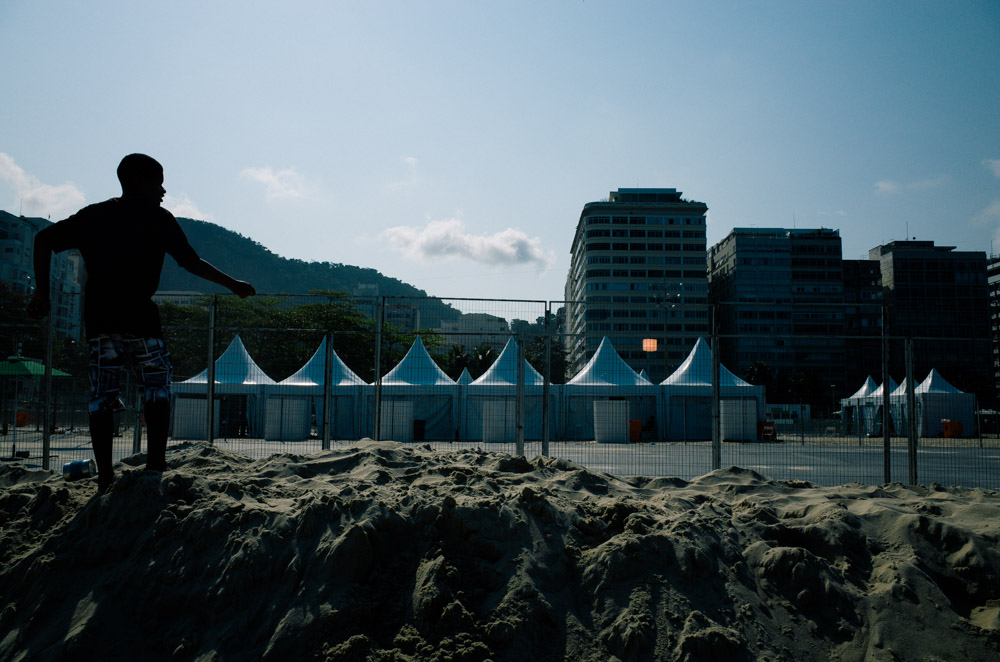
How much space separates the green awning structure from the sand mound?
7316mm

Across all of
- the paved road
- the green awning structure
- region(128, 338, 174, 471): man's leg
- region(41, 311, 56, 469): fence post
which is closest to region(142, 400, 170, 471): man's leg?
region(128, 338, 174, 471): man's leg

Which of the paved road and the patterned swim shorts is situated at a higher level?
the patterned swim shorts

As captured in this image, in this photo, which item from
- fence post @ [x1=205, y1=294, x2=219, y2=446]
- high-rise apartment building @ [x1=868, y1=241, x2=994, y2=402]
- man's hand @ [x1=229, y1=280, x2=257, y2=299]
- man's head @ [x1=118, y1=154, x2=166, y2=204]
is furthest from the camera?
high-rise apartment building @ [x1=868, y1=241, x2=994, y2=402]

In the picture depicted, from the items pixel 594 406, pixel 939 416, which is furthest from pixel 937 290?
pixel 594 406

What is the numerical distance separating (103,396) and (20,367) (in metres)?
8.34

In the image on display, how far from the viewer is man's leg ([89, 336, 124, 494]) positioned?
11.4 ft

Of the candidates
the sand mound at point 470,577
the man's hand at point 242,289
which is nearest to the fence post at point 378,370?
the man's hand at point 242,289

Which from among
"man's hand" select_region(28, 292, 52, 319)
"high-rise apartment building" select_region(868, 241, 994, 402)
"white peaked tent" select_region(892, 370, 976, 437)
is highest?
"high-rise apartment building" select_region(868, 241, 994, 402)

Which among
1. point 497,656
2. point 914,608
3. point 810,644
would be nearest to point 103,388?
point 497,656

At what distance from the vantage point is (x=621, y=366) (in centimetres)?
1412

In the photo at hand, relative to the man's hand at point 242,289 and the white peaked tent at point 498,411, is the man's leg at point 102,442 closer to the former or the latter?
the man's hand at point 242,289

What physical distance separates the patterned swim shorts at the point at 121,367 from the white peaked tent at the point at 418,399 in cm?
722

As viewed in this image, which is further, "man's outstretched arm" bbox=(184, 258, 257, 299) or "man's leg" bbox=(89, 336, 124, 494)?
"man's outstretched arm" bbox=(184, 258, 257, 299)

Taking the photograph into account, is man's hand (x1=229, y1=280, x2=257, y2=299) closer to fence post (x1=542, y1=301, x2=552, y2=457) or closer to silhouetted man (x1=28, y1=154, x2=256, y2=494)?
silhouetted man (x1=28, y1=154, x2=256, y2=494)
